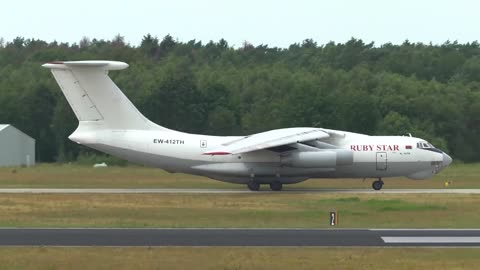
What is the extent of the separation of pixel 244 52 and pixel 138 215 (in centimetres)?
9518

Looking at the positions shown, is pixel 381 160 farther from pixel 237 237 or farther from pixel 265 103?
pixel 265 103

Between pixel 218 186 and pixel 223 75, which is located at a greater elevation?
pixel 223 75

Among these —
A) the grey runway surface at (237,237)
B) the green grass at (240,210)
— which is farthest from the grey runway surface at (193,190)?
the grey runway surface at (237,237)

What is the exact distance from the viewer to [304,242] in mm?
23781

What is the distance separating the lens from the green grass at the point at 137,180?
48.7 metres

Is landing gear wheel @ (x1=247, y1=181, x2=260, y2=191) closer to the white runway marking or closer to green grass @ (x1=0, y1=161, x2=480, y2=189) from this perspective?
green grass @ (x1=0, y1=161, x2=480, y2=189)

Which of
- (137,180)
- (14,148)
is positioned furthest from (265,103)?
(137,180)

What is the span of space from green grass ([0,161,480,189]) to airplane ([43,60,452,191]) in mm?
3145

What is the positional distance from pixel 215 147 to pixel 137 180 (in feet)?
26.4

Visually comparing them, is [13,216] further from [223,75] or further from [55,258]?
[223,75]

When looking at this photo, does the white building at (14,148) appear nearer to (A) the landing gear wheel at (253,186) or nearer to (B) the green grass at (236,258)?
(A) the landing gear wheel at (253,186)

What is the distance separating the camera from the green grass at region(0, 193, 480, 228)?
2923 centimetres

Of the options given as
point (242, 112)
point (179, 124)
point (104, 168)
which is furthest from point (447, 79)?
point (104, 168)

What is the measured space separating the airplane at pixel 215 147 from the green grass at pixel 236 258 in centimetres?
2181
